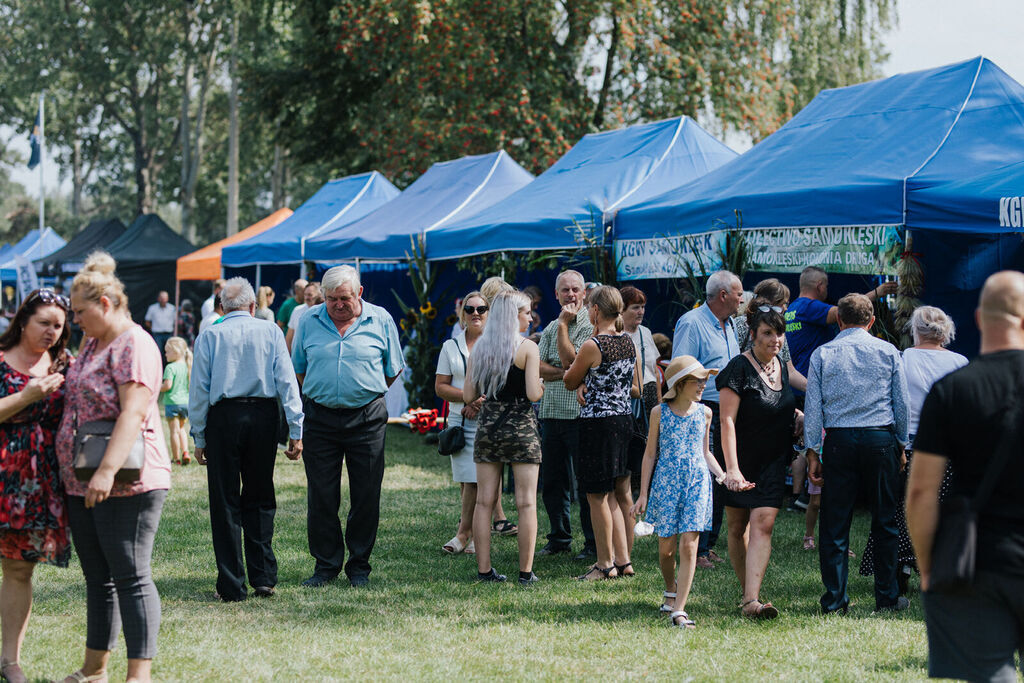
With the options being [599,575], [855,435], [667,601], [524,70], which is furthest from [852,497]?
[524,70]

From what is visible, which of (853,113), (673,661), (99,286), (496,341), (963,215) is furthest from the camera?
(853,113)

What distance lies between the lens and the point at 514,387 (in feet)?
19.9

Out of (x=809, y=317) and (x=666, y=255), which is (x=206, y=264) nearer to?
(x=666, y=255)

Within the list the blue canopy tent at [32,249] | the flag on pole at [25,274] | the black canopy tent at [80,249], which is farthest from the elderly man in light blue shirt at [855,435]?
the blue canopy tent at [32,249]

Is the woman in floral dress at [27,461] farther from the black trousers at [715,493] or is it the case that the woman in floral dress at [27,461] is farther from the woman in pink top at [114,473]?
the black trousers at [715,493]

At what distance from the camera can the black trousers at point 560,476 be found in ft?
Result: 21.3

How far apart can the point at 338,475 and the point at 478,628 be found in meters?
1.39

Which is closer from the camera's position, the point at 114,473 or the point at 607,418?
the point at 114,473

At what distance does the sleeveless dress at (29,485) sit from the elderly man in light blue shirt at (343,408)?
6.27 feet

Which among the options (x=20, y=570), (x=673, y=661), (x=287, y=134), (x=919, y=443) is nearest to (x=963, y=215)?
(x=673, y=661)

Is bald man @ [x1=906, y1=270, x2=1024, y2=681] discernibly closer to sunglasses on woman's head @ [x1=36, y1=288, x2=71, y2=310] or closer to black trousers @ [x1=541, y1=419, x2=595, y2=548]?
sunglasses on woman's head @ [x1=36, y1=288, x2=71, y2=310]

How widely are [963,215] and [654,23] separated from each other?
15367 millimetres

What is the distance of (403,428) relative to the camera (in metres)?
14.0

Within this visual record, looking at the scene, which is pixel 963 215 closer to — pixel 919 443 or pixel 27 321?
pixel 919 443
